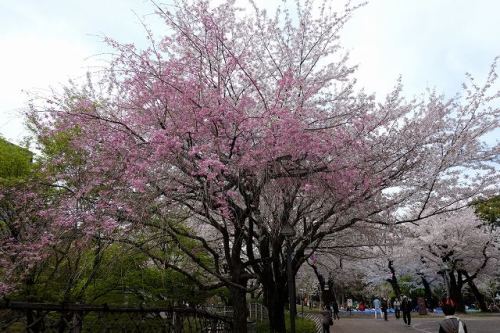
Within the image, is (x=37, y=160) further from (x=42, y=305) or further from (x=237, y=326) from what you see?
(x=42, y=305)

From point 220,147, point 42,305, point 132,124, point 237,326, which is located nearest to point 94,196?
point 132,124

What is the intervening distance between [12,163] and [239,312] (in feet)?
27.6

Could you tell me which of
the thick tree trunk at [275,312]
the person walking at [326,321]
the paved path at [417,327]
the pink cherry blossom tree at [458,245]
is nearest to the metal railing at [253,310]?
the person walking at [326,321]

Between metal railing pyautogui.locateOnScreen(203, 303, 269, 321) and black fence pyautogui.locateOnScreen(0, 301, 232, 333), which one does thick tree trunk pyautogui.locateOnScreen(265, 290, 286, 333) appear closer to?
black fence pyautogui.locateOnScreen(0, 301, 232, 333)

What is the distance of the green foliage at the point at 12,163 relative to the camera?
43.2 ft

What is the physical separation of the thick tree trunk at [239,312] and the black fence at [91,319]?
647 millimetres

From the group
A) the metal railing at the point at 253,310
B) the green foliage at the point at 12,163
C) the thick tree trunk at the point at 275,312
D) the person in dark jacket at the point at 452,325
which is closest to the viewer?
the person in dark jacket at the point at 452,325

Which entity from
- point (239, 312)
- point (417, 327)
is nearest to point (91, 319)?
point (239, 312)

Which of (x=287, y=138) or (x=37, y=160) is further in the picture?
(x=37, y=160)

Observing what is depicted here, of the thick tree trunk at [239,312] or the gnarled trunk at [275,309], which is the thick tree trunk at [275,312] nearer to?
the gnarled trunk at [275,309]

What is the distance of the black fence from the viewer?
515 cm

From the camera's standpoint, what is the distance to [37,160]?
548 inches

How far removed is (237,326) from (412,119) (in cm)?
647

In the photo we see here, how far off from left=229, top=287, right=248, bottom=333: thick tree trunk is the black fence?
2.12 feet
